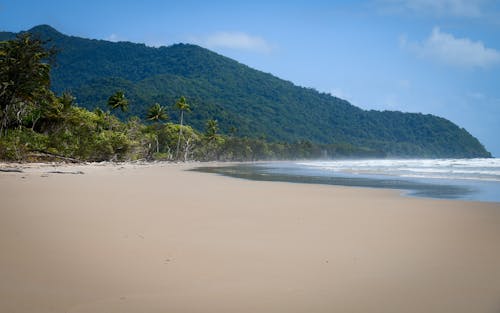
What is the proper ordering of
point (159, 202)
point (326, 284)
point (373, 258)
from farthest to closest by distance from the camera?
point (159, 202) → point (373, 258) → point (326, 284)

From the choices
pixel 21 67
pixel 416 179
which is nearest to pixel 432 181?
pixel 416 179

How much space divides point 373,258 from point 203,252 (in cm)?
221

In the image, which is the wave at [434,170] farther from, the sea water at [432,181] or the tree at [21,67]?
the tree at [21,67]

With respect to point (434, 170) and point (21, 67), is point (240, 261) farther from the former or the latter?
point (434, 170)

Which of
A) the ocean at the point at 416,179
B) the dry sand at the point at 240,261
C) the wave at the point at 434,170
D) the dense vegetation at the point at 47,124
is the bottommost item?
the dry sand at the point at 240,261

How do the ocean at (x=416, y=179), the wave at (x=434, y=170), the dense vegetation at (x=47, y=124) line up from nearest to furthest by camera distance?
the ocean at (x=416, y=179)
the wave at (x=434, y=170)
the dense vegetation at (x=47, y=124)

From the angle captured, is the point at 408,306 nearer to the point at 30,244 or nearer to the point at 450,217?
the point at 30,244

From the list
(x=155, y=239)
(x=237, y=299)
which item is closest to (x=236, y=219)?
(x=155, y=239)

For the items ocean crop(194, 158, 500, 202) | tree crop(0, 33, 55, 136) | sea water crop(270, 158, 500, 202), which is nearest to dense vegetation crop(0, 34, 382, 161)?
tree crop(0, 33, 55, 136)

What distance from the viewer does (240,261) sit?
15.7 ft

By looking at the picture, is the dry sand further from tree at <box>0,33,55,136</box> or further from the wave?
tree at <box>0,33,55,136</box>

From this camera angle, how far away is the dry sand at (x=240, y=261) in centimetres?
351

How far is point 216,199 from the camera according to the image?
11.2 m

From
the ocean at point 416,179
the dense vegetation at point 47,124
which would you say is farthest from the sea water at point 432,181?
the dense vegetation at point 47,124
